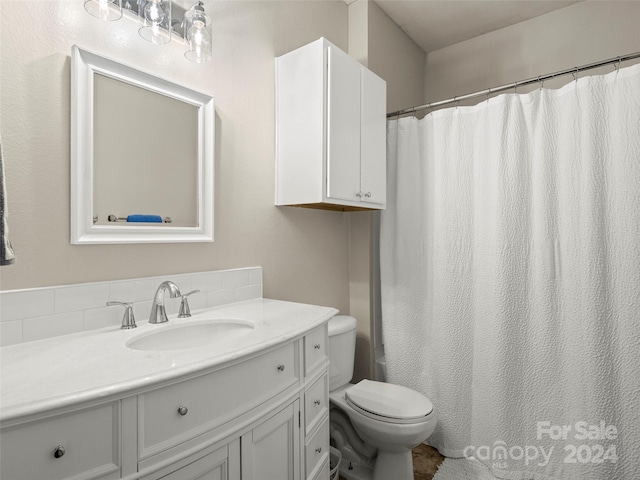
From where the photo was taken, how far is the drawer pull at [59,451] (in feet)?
2.12

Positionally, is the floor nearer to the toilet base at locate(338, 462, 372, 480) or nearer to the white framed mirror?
the toilet base at locate(338, 462, 372, 480)

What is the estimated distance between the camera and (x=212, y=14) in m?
1.50

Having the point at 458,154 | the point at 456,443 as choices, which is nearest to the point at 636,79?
the point at 458,154

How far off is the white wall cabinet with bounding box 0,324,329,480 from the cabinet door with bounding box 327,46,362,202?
0.76 meters

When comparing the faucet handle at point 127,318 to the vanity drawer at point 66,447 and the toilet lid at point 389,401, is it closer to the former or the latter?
the vanity drawer at point 66,447

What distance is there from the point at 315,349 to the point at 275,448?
34 cm

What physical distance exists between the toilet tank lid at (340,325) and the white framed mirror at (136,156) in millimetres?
803

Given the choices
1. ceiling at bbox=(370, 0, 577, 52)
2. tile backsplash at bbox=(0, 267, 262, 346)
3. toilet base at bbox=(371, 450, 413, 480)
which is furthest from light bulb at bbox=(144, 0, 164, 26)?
toilet base at bbox=(371, 450, 413, 480)

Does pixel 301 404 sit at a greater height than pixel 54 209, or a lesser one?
lesser

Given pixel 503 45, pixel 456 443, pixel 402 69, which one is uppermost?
pixel 503 45

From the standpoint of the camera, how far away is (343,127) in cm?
173

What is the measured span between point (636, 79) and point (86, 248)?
7.45 feet

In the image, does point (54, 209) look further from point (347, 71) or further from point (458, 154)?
point (458, 154)

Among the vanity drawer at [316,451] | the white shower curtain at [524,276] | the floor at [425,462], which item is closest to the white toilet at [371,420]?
the floor at [425,462]
